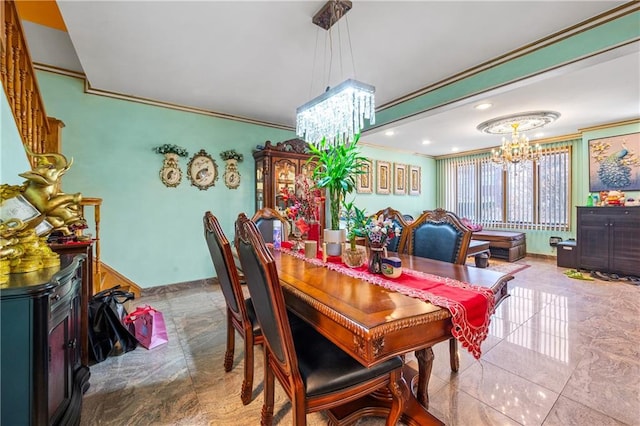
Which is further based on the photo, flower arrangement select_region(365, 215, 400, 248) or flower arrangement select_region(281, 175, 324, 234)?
flower arrangement select_region(281, 175, 324, 234)

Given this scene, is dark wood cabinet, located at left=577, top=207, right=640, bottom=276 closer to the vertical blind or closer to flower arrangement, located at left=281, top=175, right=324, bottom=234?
the vertical blind

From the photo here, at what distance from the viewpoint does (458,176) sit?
7.40 m

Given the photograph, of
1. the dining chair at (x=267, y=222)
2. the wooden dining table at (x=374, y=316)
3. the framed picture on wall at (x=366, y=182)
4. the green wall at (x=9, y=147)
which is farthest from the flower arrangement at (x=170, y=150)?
the framed picture on wall at (x=366, y=182)

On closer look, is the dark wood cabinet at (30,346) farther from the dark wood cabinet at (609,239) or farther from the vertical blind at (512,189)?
the dark wood cabinet at (609,239)

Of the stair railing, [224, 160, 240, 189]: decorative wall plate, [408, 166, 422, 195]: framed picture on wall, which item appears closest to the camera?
the stair railing

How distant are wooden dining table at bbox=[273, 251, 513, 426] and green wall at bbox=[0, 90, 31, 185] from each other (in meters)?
1.68

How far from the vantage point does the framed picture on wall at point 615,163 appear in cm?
452

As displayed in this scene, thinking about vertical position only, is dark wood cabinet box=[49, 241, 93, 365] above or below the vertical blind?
below

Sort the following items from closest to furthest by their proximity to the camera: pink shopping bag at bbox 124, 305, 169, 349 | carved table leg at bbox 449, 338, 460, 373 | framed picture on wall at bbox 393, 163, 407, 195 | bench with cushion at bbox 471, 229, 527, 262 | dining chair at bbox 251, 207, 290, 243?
carved table leg at bbox 449, 338, 460, 373 → pink shopping bag at bbox 124, 305, 169, 349 → dining chair at bbox 251, 207, 290, 243 → bench with cushion at bbox 471, 229, 527, 262 → framed picture on wall at bbox 393, 163, 407, 195

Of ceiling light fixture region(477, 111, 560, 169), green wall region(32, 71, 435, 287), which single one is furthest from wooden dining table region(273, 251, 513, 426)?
ceiling light fixture region(477, 111, 560, 169)

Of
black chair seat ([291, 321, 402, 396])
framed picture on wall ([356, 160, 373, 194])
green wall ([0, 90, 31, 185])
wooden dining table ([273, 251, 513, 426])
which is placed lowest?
black chair seat ([291, 321, 402, 396])

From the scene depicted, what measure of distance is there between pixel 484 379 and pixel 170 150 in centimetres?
410

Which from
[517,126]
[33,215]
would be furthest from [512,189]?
[33,215]

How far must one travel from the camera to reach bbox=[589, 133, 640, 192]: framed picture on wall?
4.52m
